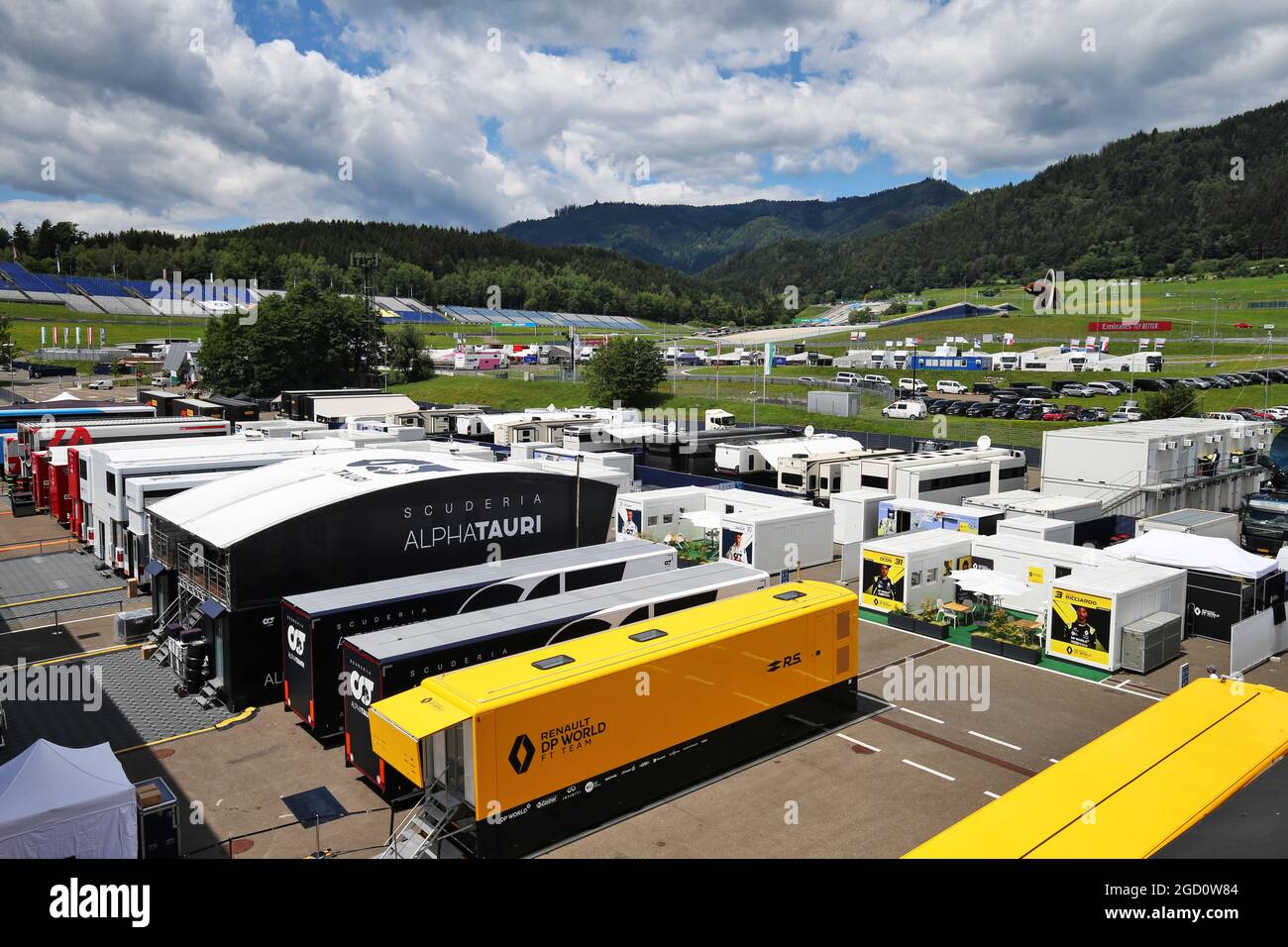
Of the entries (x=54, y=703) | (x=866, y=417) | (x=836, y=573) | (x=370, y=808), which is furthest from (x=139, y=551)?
(x=866, y=417)

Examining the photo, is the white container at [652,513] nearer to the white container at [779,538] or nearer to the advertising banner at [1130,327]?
the white container at [779,538]

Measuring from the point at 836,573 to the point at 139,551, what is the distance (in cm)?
2383

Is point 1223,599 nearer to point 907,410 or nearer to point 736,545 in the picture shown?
point 736,545

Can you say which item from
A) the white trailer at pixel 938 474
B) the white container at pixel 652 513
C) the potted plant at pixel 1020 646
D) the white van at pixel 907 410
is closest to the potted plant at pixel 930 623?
the potted plant at pixel 1020 646

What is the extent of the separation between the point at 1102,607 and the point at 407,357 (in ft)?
298

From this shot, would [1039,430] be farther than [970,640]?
Yes

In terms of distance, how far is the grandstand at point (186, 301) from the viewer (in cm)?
16162

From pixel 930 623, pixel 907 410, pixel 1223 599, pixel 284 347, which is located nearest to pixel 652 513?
pixel 930 623

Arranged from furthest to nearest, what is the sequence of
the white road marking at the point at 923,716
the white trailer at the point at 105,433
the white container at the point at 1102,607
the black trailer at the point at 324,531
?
the white trailer at the point at 105,433
the white container at the point at 1102,607
the black trailer at the point at 324,531
the white road marking at the point at 923,716

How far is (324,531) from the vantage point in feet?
67.5

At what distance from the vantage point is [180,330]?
475ft

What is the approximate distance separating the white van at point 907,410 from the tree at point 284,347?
56.6 m
